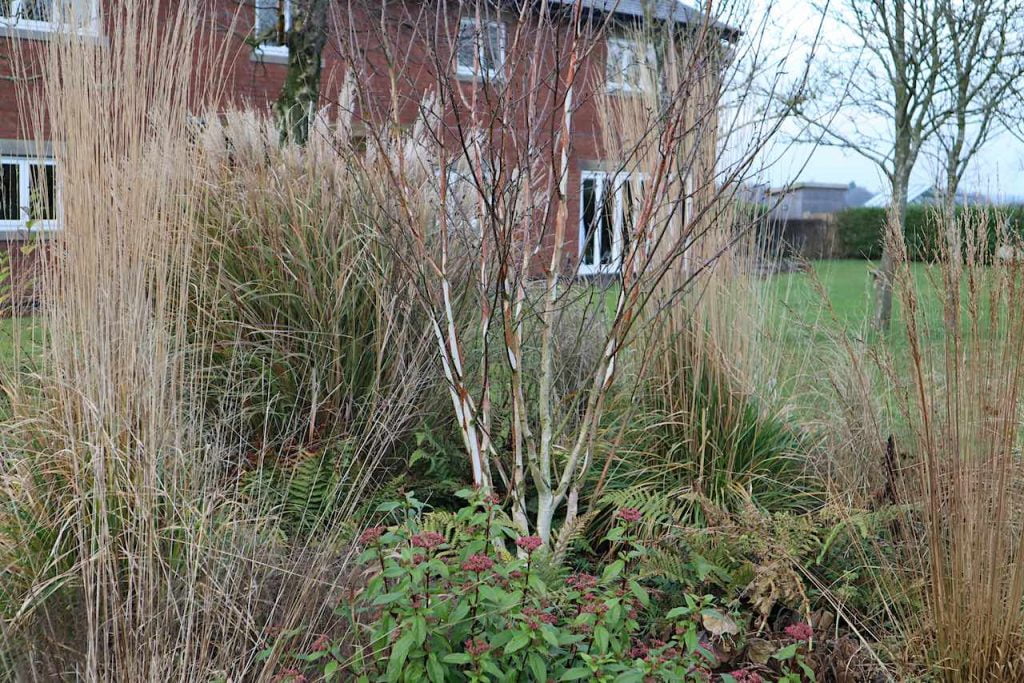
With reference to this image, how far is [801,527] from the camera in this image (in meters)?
2.70

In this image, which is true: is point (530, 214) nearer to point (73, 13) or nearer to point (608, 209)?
point (608, 209)

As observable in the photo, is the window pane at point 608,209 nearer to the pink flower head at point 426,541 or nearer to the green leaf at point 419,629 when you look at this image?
the pink flower head at point 426,541

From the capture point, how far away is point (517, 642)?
1.71 meters

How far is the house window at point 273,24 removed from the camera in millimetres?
6947

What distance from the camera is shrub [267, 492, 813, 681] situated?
1.76 meters

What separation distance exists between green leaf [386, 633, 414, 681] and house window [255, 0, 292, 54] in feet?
17.0

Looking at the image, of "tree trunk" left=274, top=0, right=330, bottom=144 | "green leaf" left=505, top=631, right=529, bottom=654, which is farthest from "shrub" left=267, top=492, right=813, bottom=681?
"tree trunk" left=274, top=0, right=330, bottom=144

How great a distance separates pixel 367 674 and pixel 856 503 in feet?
5.84

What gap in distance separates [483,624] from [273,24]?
942 cm

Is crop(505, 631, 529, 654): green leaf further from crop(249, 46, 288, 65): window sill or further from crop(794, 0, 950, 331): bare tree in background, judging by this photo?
crop(249, 46, 288, 65): window sill

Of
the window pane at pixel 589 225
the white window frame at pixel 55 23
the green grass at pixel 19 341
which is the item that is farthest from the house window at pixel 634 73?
the green grass at pixel 19 341

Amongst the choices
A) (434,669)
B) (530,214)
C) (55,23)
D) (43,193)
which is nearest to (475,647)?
(434,669)

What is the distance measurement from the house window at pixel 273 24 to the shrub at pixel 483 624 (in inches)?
194

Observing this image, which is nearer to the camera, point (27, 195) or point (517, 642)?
point (517, 642)
